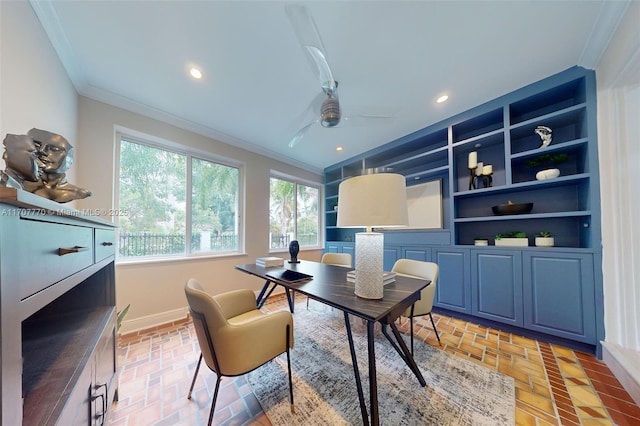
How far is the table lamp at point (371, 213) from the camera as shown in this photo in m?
1.14

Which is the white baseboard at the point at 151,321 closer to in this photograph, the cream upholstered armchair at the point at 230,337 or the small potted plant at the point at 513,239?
the cream upholstered armchair at the point at 230,337

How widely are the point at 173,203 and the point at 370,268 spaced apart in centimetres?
278

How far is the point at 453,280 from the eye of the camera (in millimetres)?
2709

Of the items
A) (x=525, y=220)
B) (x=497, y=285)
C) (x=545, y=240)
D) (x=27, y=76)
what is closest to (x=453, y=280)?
(x=497, y=285)

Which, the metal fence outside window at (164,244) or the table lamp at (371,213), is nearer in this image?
the table lamp at (371,213)

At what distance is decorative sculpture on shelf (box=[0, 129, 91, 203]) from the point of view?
78cm

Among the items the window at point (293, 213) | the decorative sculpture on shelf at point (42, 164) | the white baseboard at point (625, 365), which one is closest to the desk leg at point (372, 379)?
the decorative sculpture on shelf at point (42, 164)

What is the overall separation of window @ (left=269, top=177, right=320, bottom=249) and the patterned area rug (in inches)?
90.8

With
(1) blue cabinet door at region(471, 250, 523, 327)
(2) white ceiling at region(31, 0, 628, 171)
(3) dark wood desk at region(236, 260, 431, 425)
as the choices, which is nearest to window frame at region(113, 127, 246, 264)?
(2) white ceiling at region(31, 0, 628, 171)

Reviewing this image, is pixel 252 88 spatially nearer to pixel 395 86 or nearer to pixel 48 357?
pixel 395 86

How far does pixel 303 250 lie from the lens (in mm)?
4383

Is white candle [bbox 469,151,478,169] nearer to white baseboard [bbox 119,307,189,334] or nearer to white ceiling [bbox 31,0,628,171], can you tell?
white ceiling [bbox 31,0,628,171]

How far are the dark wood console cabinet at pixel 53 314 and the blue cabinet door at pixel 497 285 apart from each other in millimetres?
3291

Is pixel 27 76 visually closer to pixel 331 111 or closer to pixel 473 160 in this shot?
pixel 331 111
